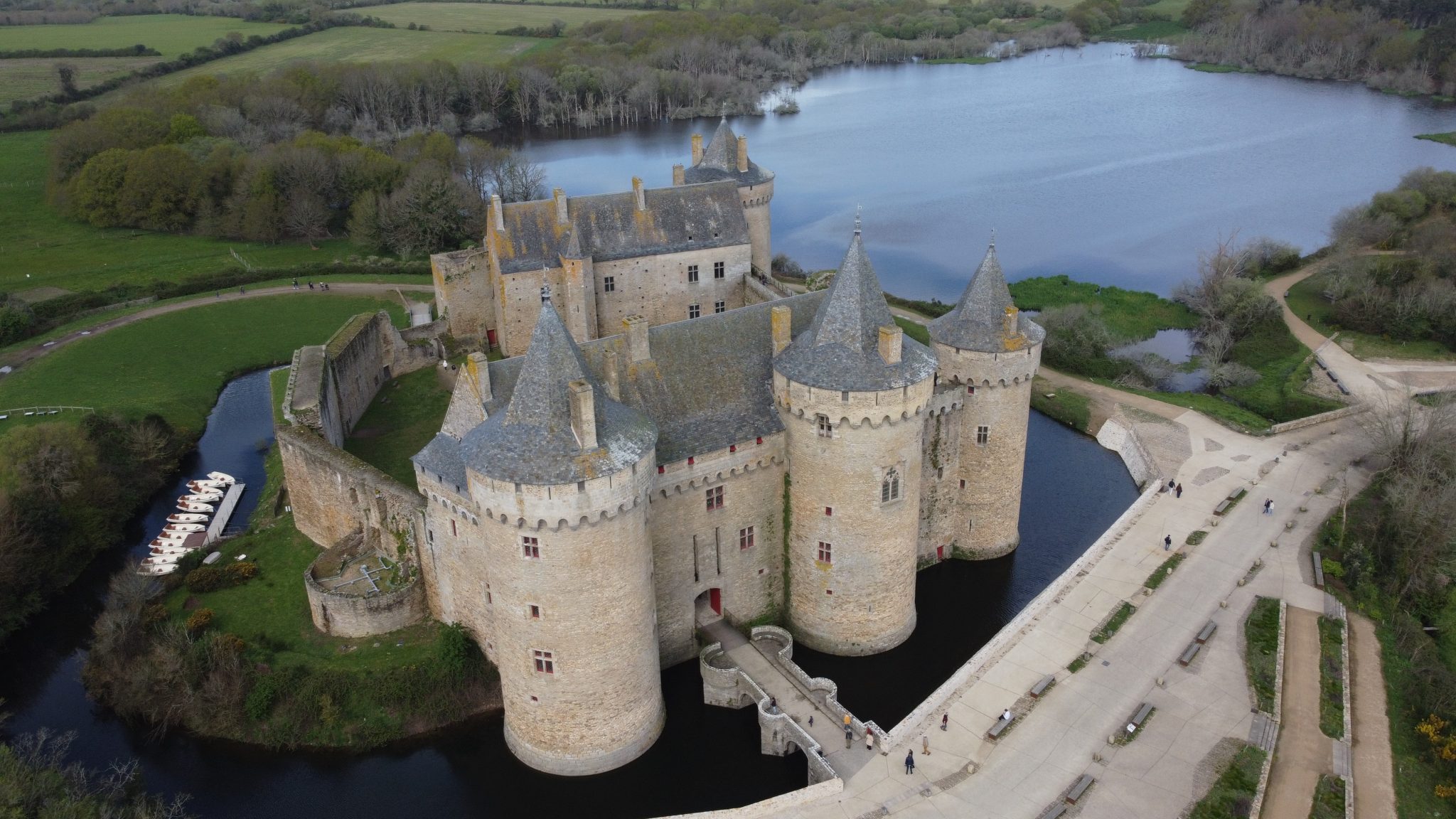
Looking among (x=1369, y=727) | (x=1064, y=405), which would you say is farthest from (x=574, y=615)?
(x=1064, y=405)

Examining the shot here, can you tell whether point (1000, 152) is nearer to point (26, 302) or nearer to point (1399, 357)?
point (1399, 357)

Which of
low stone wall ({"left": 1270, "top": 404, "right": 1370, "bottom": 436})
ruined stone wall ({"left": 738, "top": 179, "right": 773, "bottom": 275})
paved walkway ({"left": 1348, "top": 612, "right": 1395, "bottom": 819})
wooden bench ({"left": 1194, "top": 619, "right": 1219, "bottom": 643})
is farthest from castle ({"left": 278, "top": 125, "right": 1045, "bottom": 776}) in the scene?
low stone wall ({"left": 1270, "top": 404, "right": 1370, "bottom": 436})

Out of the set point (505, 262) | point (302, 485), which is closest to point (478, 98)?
point (505, 262)

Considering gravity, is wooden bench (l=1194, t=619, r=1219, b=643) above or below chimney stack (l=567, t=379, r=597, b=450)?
below

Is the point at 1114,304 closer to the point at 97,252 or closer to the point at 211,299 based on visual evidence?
the point at 211,299

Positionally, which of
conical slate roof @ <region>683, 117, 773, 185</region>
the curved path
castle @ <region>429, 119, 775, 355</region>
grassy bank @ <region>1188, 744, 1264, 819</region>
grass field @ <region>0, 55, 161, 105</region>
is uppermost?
grass field @ <region>0, 55, 161, 105</region>

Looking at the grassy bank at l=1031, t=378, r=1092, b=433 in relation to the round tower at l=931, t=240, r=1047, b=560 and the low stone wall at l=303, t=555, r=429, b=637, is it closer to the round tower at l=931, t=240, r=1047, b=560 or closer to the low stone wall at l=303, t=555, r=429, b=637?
Result: the round tower at l=931, t=240, r=1047, b=560
